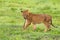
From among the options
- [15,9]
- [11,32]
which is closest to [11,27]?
[11,32]

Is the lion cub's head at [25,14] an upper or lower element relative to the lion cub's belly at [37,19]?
upper

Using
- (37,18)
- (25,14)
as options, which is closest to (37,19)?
(37,18)

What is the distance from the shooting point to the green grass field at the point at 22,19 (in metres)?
2.36

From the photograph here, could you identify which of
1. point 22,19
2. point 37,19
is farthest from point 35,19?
point 22,19

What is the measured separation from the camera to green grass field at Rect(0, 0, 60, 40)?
236cm

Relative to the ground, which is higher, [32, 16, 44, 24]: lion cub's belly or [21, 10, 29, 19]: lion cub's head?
[21, 10, 29, 19]: lion cub's head

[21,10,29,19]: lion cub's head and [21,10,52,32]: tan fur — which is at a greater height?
[21,10,29,19]: lion cub's head

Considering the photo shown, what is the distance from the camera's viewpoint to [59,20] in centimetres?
250

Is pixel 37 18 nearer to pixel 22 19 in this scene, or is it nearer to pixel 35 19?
pixel 35 19

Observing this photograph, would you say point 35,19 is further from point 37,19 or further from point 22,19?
point 22,19

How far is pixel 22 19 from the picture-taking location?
2.49 m

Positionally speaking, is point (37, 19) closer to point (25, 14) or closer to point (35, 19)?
point (35, 19)

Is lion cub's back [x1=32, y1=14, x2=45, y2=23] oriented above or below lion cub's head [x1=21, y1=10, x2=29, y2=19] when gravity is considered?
below

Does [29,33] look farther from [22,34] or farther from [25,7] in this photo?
[25,7]
